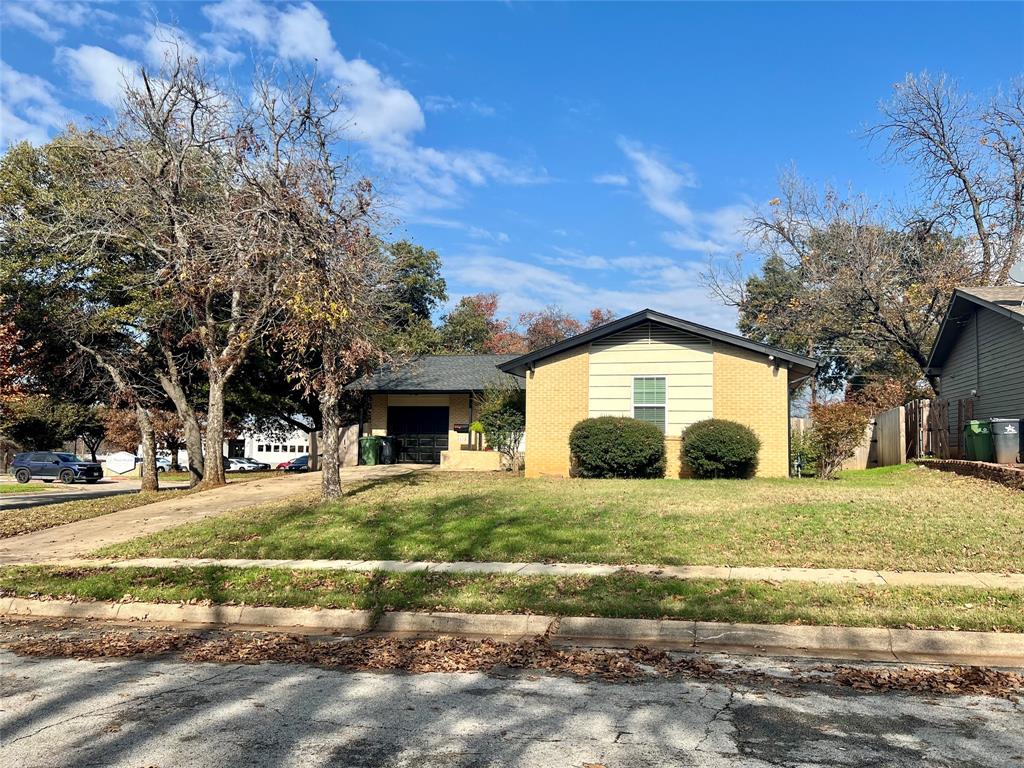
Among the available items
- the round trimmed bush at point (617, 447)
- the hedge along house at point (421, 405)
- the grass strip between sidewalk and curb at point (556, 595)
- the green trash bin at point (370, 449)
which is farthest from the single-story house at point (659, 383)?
the grass strip between sidewalk and curb at point (556, 595)

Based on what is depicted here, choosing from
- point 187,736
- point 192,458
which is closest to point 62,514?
point 192,458

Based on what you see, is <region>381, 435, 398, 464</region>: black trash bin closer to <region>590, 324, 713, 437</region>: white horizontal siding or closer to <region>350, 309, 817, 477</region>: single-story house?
<region>350, 309, 817, 477</region>: single-story house

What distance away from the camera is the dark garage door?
99.0 ft

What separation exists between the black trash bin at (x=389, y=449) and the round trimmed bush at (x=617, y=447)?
10812 millimetres

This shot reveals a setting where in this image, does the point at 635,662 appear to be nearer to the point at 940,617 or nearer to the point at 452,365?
the point at 940,617

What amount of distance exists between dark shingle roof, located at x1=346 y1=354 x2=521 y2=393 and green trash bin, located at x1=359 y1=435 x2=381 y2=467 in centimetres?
196

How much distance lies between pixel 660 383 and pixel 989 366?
8.82 metres

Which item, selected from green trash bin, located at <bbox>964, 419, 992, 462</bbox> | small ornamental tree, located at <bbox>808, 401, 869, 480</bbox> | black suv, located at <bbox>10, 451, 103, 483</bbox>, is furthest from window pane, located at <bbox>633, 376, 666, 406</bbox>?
black suv, located at <bbox>10, 451, 103, 483</bbox>

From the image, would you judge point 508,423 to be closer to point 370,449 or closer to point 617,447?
point 617,447

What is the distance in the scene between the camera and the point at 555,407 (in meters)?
21.2

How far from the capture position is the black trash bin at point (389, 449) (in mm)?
28781

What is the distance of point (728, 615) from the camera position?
736cm

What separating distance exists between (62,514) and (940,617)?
15.2 metres

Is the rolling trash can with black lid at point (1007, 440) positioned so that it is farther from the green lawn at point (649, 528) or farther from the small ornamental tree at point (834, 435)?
the small ornamental tree at point (834, 435)
